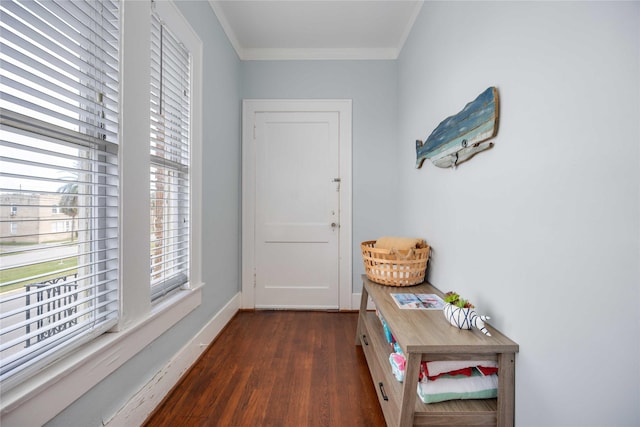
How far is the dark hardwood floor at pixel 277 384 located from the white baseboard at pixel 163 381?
0.05 metres

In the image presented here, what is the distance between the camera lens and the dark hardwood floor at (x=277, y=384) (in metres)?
1.44

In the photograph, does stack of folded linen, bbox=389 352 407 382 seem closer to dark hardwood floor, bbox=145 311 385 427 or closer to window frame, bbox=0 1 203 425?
dark hardwood floor, bbox=145 311 385 427

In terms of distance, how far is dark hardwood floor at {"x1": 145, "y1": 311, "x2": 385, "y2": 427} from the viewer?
4.72 ft

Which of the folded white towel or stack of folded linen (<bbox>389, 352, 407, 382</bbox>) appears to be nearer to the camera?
the folded white towel

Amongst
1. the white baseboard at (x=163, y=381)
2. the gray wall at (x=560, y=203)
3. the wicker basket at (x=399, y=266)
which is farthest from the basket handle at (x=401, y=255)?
the white baseboard at (x=163, y=381)

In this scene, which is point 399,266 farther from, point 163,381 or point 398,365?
point 163,381

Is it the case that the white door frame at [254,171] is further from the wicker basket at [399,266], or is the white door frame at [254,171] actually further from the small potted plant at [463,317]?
the small potted plant at [463,317]

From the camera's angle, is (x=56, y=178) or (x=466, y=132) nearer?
(x=56, y=178)

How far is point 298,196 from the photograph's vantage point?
9.73ft

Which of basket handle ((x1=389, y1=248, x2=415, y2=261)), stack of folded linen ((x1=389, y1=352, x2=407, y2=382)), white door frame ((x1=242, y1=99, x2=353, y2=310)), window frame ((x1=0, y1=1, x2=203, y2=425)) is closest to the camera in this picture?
window frame ((x1=0, y1=1, x2=203, y2=425))

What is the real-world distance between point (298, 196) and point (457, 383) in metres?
2.15

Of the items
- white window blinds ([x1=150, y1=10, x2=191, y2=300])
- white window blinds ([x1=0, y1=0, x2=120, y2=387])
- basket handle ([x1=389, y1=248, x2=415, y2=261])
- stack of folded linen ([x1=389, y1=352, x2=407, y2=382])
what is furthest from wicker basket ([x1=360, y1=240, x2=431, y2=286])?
white window blinds ([x1=0, y1=0, x2=120, y2=387])

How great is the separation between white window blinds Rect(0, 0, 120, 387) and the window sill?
4 centimetres

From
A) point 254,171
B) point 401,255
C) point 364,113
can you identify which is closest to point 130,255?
point 401,255
